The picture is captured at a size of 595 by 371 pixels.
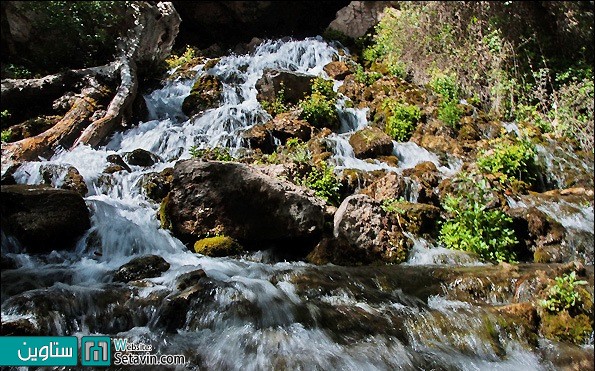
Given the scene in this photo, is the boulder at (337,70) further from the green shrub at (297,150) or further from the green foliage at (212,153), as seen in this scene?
the green foliage at (212,153)

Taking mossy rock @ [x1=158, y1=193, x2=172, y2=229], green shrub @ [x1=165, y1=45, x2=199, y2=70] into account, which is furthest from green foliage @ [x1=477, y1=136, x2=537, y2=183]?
green shrub @ [x1=165, y1=45, x2=199, y2=70]

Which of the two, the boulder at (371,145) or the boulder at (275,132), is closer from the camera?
the boulder at (371,145)

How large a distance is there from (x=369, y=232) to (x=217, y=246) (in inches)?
77.7

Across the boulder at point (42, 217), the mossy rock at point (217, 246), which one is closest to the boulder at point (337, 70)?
the mossy rock at point (217, 246)

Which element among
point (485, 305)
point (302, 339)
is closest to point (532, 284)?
point (485, 305)

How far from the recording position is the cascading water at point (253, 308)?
3172mm

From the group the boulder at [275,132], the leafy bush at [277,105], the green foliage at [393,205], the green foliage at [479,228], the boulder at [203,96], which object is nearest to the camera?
the green foliage at [479,228]

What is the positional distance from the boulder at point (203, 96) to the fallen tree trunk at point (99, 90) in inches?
54.7

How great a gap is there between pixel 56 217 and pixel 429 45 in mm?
10250

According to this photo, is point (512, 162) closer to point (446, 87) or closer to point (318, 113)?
point (446, 87)

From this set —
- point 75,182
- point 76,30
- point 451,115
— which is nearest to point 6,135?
point 75,182

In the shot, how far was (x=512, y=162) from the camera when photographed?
7344 mm

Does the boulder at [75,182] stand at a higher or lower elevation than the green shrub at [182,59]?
lower

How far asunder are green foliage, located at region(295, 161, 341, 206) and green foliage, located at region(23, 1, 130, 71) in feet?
25.0
